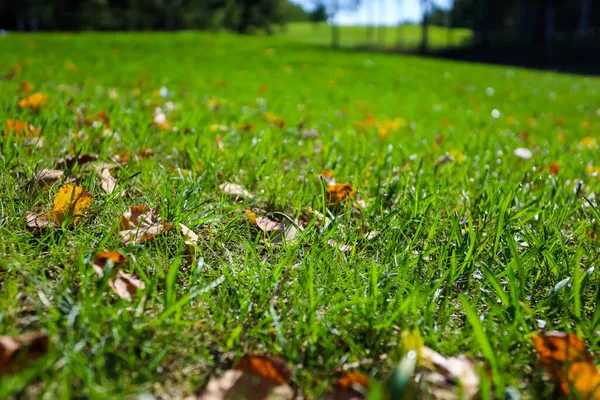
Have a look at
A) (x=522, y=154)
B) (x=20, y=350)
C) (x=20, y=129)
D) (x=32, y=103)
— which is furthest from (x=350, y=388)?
(x=32, y=103)

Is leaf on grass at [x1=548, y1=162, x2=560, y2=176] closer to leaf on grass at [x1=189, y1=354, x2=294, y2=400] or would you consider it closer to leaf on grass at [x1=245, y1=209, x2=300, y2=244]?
leaf on grass at [x1=245, y1=209, x2=300, y2=244]

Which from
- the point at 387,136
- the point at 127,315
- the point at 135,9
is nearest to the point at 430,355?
the point at 127,315

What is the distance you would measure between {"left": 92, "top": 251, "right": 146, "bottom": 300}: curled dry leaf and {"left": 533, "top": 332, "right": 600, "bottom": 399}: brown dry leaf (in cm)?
87

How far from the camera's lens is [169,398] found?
871 mm

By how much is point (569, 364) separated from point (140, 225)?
1.11 meters

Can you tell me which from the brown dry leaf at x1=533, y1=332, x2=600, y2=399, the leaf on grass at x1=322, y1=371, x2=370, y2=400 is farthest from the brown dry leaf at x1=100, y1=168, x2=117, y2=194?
the brown dry leaf at x1=533, y1=332, x2=600, y2=399

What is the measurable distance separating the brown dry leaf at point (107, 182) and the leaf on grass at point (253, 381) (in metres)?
0.92

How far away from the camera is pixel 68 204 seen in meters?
1.37

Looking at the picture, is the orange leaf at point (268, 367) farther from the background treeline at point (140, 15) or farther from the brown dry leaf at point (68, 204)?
the background treeline at point (140, 15)

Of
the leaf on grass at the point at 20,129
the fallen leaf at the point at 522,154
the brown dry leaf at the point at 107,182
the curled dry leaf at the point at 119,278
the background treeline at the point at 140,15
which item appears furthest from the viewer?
the background treeline at the point at 140,15

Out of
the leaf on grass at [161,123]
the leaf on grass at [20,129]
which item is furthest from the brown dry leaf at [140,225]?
the leaf on grass at [161,123]

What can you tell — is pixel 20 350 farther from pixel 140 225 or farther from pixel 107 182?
pixel 107 182

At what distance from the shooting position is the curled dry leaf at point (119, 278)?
3.59 feet

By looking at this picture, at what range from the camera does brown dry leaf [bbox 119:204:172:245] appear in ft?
4.42
